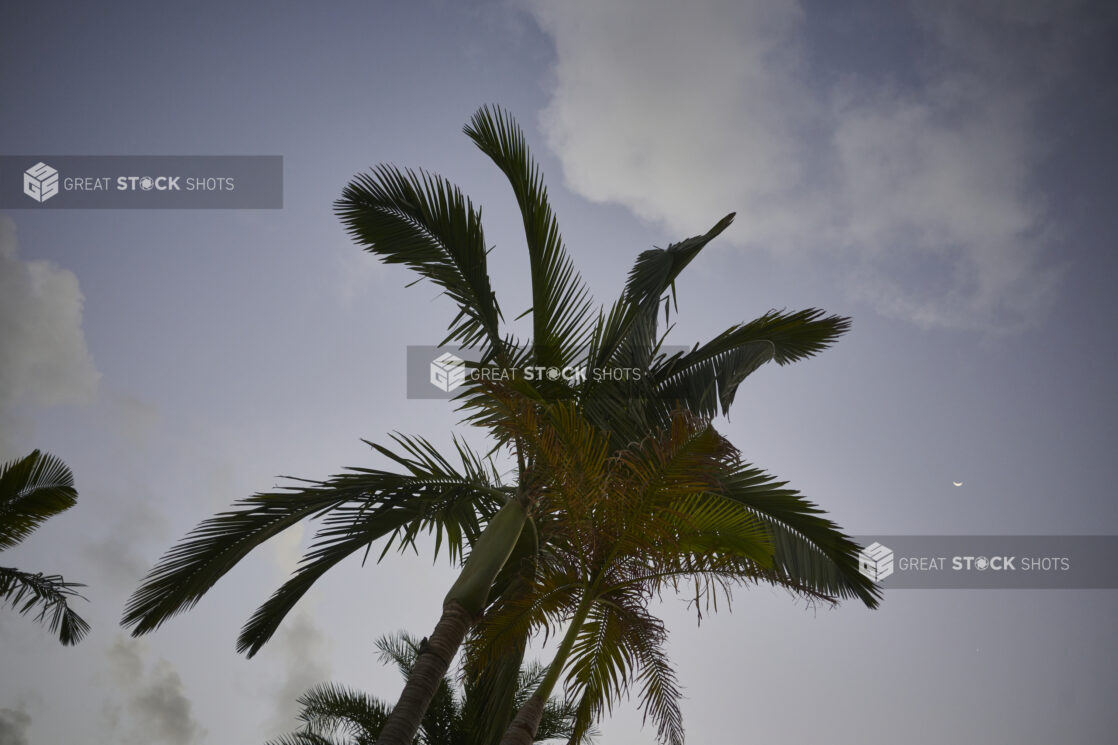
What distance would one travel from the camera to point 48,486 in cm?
1047

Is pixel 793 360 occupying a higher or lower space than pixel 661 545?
higher

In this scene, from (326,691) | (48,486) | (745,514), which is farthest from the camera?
(326,691)

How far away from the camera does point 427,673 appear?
500 centimetres

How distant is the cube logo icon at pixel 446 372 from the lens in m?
7.44

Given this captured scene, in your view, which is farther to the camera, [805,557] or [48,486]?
[48,486]

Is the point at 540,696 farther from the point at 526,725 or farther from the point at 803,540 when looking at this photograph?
the point at 803,540

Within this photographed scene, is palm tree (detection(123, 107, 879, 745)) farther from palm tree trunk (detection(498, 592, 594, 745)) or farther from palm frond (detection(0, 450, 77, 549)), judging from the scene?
palm frond (detection(0, 450, 77, 549))

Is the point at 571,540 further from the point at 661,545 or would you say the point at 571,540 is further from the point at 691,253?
the point at 691,253

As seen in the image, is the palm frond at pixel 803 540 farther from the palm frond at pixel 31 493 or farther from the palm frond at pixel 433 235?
the palm frond at pixel 31 493

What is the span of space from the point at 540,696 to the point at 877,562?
18.2 feet

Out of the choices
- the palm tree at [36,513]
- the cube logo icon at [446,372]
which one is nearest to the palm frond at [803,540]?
the cube logo icon at [446,372]

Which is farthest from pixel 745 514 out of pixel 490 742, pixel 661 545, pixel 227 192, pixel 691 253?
pixel 227 192

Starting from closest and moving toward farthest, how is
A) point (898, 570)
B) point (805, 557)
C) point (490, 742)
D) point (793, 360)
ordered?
point (490, 742)
point (805, 557)
point (793, 360)
point (898, 570)

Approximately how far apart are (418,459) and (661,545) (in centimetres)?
257
